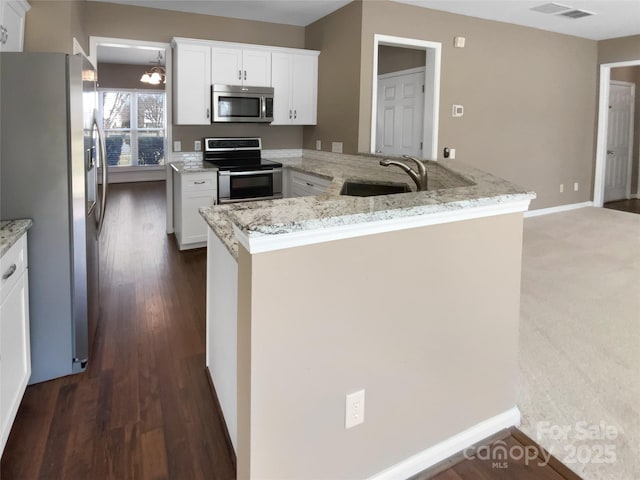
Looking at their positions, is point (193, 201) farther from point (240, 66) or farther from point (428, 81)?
point (428, 81)

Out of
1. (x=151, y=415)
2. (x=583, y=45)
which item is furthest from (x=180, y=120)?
(x=583, y=45)

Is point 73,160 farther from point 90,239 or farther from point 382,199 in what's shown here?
point 382,199

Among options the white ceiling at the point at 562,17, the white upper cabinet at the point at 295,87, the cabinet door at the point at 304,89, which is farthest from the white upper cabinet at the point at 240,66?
the white ceiling at the point at 562,17

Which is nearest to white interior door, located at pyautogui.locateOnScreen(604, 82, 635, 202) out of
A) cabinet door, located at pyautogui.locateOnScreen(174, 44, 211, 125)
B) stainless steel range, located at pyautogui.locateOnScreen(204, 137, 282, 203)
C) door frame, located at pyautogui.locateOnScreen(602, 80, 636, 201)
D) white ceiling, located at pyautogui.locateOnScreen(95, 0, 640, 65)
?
door frame, located at pyautogui.locateOnScreen(602, 80, 636, 201)

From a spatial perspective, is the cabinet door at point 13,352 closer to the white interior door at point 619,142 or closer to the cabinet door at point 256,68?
the cabinet door at point 256,68

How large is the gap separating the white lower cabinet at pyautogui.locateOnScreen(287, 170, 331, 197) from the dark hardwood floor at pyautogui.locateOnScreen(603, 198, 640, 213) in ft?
18.0

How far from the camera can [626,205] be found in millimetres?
7719

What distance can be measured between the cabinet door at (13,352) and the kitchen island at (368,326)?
819mm

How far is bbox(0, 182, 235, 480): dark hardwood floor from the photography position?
5.80 ft

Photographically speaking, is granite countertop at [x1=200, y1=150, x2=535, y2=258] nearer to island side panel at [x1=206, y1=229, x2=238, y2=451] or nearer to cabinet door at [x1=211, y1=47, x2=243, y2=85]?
island side panel at [x1=206, y1=229, x2=238, y2=451]

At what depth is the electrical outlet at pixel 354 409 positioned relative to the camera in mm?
1501

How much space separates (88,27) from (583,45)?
6.48 meters

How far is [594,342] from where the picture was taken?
279 centimetres

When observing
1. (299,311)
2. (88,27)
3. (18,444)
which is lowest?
(18,444)
